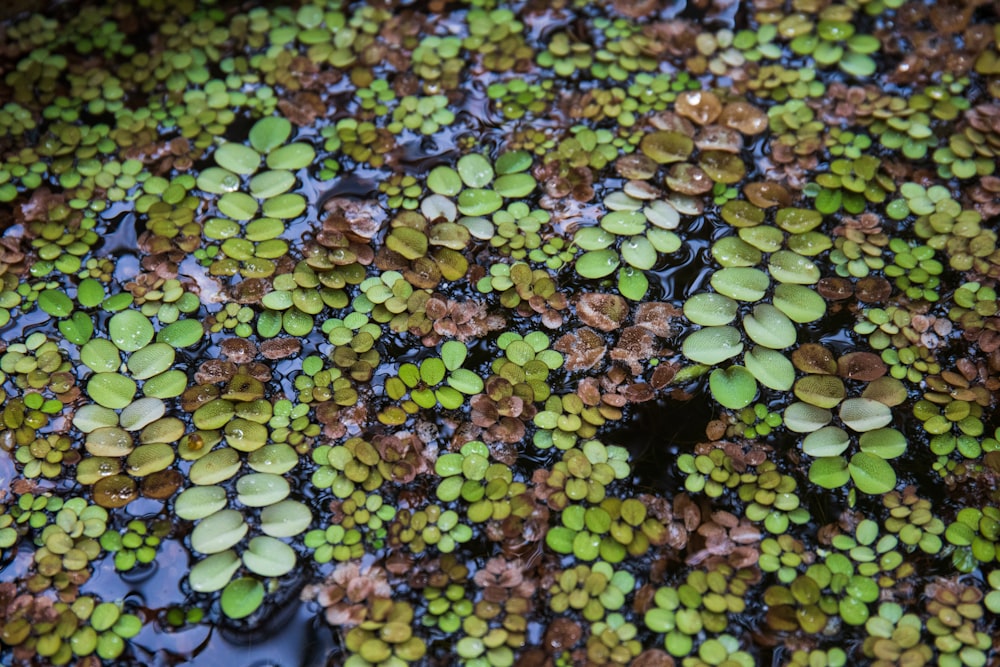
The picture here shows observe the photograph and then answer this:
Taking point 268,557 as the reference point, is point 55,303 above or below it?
above

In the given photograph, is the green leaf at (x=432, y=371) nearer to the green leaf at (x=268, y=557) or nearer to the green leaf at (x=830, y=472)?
the green leaf at (x=268, y=557)

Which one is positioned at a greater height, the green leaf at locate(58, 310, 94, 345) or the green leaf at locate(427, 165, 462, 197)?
the green leaf at locate(427, 165, 462, 197)

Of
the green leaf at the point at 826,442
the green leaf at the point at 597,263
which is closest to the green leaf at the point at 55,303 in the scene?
the green leaf at the point at 597,263

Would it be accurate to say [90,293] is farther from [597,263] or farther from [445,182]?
[597,263]

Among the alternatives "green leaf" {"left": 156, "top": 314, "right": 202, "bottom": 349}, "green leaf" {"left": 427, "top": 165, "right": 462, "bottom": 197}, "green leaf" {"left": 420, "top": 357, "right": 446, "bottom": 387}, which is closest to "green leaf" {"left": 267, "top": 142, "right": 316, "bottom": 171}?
"green leaf" {"left": 427, "top": 165, "right": 462, "bottom": 197}

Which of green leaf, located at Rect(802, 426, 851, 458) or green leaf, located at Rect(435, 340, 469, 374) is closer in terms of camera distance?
green leaf, located at Rect(802, 426, 851, 458)

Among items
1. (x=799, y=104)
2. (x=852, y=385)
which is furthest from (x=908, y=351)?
(x=799, y=104)

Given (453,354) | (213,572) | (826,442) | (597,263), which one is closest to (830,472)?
(826,442)

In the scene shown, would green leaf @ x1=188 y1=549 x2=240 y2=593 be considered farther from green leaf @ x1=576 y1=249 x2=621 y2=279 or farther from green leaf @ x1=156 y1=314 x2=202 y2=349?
green leaf @ x1=576 y1=249 x2=621 y2=279
